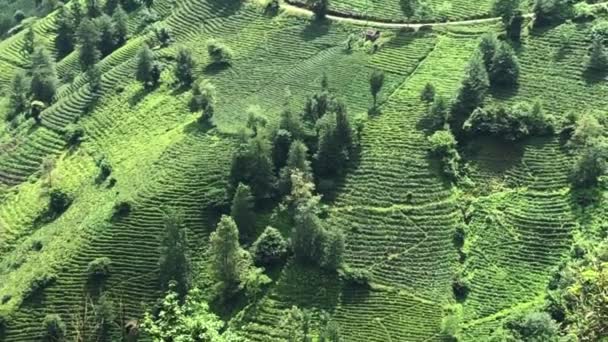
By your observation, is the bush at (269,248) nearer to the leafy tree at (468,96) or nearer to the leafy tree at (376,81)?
the leafy tree at (376,81)

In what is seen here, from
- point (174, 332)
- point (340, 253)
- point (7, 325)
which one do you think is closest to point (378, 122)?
point (340, 253)

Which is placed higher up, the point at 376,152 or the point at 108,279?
the point at 376,152

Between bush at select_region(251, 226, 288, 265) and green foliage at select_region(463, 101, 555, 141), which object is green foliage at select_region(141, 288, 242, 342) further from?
green foliage at select_region(463, 101, 555, 141)

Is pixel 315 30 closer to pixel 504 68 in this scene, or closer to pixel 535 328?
pixel 504 68

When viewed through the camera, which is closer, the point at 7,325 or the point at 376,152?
the point at 7,325

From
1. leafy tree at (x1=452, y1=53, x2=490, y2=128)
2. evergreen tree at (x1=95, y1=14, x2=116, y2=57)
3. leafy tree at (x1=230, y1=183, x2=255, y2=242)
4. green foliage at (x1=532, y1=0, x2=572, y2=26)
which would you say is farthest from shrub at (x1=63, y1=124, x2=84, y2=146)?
green foliage at (x1=532, y1=0, x2=572, y2=26)

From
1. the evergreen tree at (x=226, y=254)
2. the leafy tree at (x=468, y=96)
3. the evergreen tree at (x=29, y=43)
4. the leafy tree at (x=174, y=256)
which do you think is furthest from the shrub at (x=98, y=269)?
the evergreen tree at (x=29, y=43)

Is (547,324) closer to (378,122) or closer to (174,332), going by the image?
(378,122)

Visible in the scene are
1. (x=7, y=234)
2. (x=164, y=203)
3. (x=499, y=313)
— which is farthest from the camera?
(x=7, y=234)
